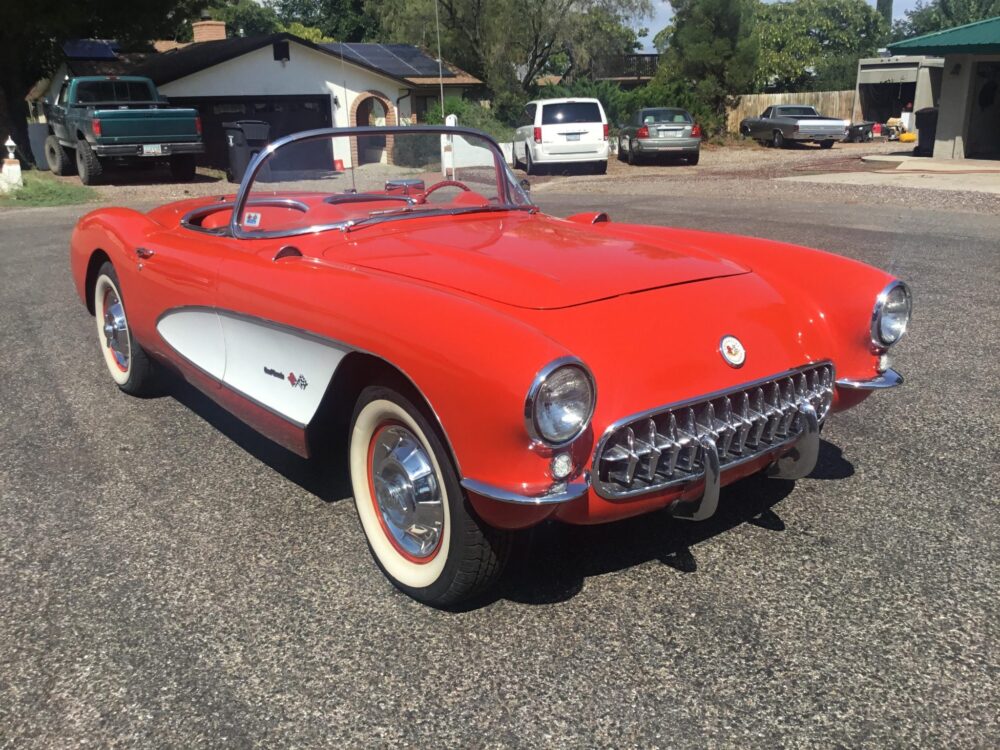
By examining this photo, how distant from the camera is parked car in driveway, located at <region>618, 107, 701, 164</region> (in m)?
21.9

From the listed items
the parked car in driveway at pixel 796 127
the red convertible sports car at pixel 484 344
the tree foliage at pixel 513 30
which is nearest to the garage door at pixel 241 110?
the tree foliage at pixel 513 30

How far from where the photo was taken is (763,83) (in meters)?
46.1

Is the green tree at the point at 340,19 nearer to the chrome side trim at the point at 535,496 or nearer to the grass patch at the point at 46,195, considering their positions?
the grass patch at the point at 46,195

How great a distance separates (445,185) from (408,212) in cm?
38

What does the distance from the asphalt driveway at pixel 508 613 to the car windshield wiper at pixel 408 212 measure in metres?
1.05

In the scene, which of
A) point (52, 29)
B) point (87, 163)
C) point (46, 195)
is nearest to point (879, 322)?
point (46, 195)

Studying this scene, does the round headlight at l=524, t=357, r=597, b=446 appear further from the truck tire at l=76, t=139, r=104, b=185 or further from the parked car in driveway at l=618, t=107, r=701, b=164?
the parked car in driveway at l=618, t=107, r=701, b=164

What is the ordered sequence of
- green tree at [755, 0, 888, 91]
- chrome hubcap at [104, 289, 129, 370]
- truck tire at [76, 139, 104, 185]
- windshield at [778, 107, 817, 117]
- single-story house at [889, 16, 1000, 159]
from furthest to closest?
green tree at [755, 0, 888, 91] → windshield at [778, 107, 817, 117] → single-story house at [889, 16, 1000, 159] → truck tire at [76, 139, 104, 185] → chrome hubcap at [104, 289, 129, 370]

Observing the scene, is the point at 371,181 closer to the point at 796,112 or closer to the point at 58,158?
the point at 58,158

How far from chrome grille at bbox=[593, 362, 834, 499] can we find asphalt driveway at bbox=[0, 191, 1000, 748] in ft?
1.37

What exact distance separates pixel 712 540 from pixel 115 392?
339 cm

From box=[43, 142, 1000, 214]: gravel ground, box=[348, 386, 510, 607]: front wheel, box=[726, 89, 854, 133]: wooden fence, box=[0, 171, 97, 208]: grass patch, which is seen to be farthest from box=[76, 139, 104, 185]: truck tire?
box=[726, 89, 854, 133]: wooden fence

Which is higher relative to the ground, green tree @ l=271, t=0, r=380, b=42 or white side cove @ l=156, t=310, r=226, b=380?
green tree @ l=271, t=0, r=380, b=42

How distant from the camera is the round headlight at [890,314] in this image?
311 cm
